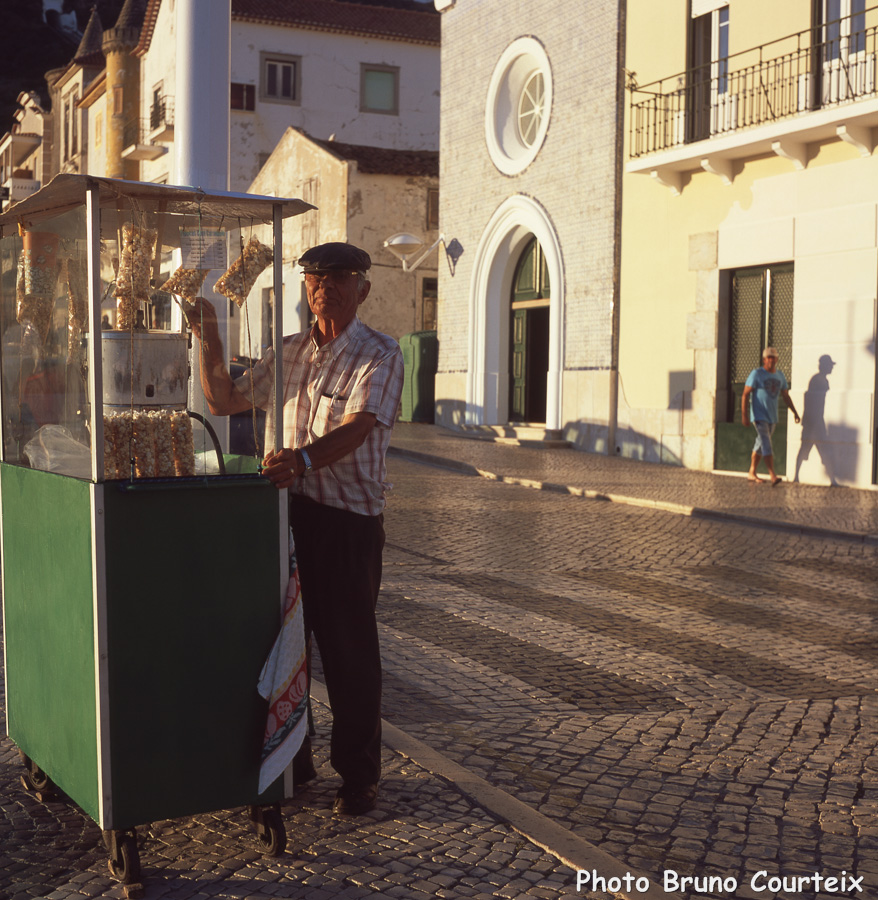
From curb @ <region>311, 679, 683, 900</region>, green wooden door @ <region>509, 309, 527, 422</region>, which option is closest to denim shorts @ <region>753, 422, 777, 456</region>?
green wooden door @ <region>509, 309, 527, 422</region>

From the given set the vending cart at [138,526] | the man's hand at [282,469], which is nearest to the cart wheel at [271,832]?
the vending cart at [138,526]

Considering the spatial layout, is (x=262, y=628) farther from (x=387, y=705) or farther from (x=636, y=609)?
(x=636, y=609)

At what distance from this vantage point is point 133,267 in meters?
3.97

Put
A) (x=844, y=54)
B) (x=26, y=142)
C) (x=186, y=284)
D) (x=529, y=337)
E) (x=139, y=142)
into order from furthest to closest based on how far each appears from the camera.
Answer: (x=26, y=142)
(x=139, y=142)
(x=529, y=337)
(x=844, y=54)
(x=186, y=284)

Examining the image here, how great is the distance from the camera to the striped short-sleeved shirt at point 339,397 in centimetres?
408

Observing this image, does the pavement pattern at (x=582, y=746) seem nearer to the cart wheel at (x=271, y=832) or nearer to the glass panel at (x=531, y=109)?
the cart wheel at (x=271, y=832)

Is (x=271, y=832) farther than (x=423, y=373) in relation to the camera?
No

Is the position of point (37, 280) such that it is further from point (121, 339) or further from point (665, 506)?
point (665, 506)

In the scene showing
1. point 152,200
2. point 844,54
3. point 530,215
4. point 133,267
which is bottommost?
point 133,267

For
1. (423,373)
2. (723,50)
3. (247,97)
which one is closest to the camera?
(723,50)

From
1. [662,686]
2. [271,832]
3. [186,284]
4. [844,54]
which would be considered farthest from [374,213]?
[271,832]

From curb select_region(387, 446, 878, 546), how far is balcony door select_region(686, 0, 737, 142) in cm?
609

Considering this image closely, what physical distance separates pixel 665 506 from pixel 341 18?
3183 centimetres

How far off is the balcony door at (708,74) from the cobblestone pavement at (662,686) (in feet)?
29.3
